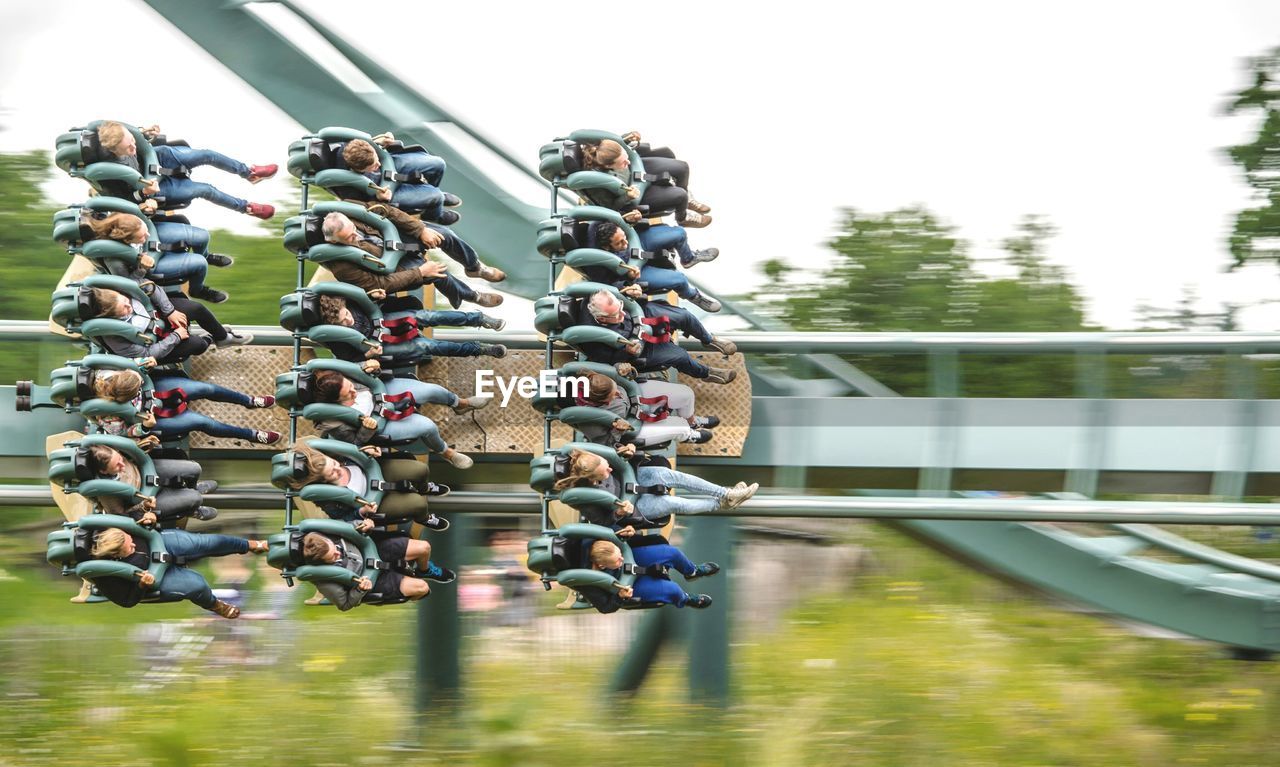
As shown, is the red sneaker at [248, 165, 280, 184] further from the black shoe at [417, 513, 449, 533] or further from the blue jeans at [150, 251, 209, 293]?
the black shoe at [417, 513, 449, 533]

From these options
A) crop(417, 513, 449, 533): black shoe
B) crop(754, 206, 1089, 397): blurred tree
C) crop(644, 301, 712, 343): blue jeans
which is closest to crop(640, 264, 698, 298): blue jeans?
crop(644, 301, 712, 343): blue jeans

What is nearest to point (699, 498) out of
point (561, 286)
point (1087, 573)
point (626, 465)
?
point (626, 465)

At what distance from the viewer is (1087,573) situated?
746 centimetres

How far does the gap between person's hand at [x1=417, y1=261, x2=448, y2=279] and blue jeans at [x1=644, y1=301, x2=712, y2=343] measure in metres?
0.91

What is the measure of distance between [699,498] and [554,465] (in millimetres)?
688

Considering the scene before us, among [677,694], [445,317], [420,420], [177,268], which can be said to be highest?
[177,268]

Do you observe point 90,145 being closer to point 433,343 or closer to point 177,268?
point 177,268

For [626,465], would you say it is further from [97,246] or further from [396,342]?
[97,246]

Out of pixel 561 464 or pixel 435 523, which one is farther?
pixel 435 523

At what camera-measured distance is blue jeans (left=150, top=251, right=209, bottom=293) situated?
6.39 meters

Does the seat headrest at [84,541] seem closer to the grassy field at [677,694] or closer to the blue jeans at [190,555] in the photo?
the blue jeans at [190,555]

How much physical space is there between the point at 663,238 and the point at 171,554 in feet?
8.26

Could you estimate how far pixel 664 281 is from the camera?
20.8 ft

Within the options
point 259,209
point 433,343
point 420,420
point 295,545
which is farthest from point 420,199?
point 295,545
